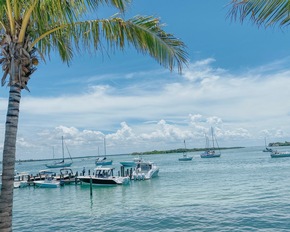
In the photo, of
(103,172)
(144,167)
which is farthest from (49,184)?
(144,167)

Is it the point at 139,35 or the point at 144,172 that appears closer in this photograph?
the point at 139,35

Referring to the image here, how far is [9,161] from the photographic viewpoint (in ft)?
19.5

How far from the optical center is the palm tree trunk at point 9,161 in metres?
5.80

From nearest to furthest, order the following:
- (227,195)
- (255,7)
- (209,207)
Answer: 1. (255,7)
2. (209,207)
3. (227,195)

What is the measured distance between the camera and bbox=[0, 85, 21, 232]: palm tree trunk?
5.80 metres

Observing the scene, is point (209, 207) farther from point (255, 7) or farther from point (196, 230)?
point (255, 7)

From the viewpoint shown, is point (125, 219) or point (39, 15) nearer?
point (39, 15)

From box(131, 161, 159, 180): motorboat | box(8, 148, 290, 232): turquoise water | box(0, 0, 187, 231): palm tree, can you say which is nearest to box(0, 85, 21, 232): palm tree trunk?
box(0, 0, 187, 231): palm tree

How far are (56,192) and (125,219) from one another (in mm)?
22081

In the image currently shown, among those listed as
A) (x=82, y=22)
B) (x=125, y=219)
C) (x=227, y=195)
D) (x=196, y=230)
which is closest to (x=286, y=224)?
(x=196, y=230)

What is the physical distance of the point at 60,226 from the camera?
21719mm

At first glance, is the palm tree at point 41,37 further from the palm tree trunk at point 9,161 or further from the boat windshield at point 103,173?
the boat windshield at point 103,173

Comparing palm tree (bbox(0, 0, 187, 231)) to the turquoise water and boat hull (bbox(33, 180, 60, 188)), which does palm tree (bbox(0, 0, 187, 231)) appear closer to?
the turquoise water

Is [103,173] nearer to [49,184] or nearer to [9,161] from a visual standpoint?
[49,184]
